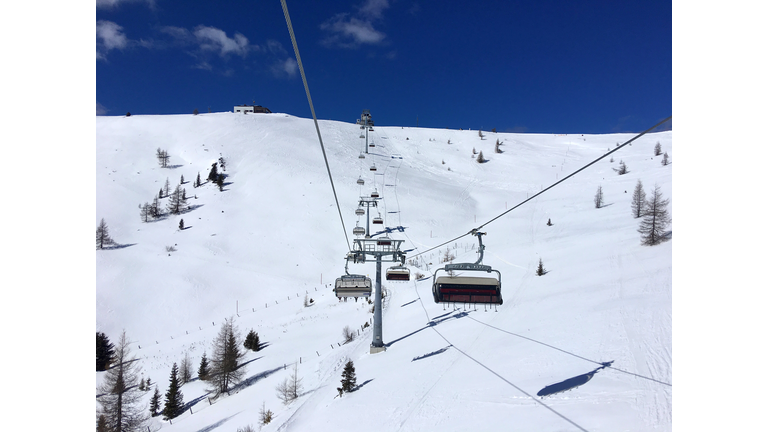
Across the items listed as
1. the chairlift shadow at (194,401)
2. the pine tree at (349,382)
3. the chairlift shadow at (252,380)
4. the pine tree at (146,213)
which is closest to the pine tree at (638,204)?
the pine tree at (349,382)

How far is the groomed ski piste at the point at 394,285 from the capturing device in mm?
12211

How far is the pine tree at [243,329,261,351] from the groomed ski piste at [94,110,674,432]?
0.79 metres

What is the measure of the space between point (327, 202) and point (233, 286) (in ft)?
64.6

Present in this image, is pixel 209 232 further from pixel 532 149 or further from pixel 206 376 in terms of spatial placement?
pixel 532 149

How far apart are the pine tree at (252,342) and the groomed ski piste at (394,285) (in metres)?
0.79

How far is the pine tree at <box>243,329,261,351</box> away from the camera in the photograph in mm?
26823

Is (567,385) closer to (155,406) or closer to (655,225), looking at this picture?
(155,406)

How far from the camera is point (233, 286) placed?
37656mm

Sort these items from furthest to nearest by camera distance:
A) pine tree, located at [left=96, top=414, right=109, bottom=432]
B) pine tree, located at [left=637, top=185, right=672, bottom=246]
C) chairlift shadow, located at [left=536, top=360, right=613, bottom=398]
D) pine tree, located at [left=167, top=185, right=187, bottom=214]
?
pine tree, located at [left=167, top=185, right=187, bottom=214]
pine tree, located at [left=637, top=185, right=672, bottom=246]
pine tree, located at [left=96, top=414, right=109, bottom=432]
chairlift shadow, located at [left=536, top=360, right=613, bottom=398]

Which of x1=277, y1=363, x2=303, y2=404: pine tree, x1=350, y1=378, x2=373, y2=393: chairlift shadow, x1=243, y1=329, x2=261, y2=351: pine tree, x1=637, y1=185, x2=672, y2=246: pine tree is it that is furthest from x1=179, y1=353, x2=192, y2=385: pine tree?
x1=637, y1=185, x2=672, y2=246: pine tree

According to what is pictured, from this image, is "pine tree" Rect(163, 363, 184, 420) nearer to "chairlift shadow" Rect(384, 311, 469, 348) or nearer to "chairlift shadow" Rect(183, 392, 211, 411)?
"chairlift shadow" Rect(183, 392, 211, 411)

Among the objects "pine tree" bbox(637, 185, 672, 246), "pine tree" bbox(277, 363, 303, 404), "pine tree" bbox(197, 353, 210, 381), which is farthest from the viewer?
"pine tree" bbox(637, 185, 672, 246)

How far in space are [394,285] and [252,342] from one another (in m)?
Answer: 13.4
